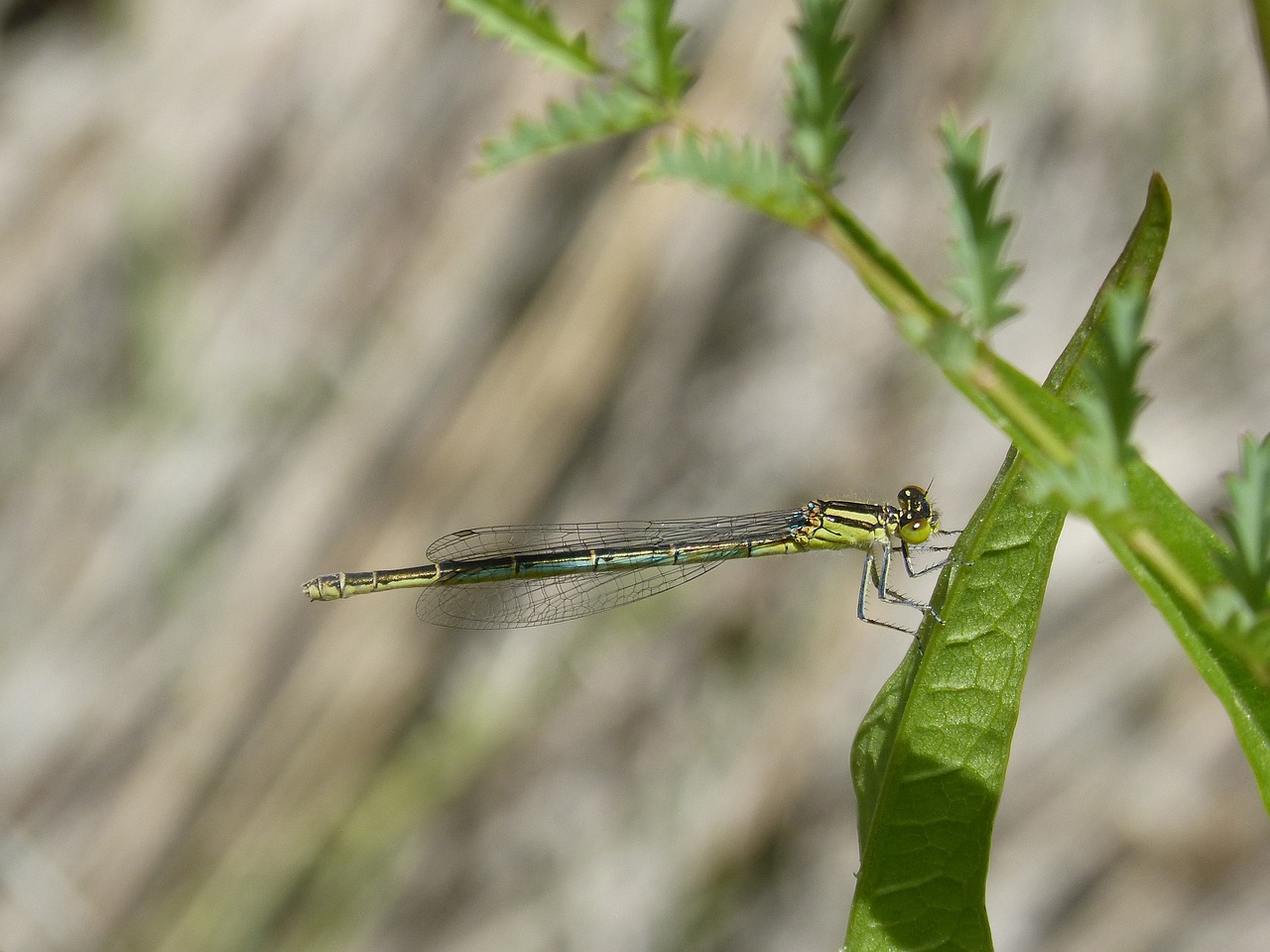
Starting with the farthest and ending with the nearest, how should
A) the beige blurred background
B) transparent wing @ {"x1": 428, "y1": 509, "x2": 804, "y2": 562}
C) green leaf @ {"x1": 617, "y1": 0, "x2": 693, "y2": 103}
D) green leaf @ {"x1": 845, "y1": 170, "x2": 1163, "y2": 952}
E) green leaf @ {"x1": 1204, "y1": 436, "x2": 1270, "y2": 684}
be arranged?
Result: 1. the beige blurred background
2. transparent wing @ {"x1": 428, "y1": 509, "x2": 804, "y2": 562}
3. green leaf @ {"x1": 845, "y1": 170, "x2": 1163, "y2": 952}
4. green leaf @ {"x1": 617, "y1": 0, "x2": 693, "y2": 103}
5. green leaf @ {"x1": 1204, "y1": 436, "x2": 1270, "y2": 684}

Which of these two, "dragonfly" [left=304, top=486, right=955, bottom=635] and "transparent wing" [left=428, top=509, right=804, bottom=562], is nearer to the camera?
"dragonfly" [left=304, top=486, right=955, bottom=635]

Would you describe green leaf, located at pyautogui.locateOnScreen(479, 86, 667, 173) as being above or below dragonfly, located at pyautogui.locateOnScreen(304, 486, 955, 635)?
below

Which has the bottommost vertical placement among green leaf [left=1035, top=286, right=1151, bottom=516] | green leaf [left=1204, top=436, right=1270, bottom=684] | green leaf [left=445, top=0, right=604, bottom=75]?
green leaf [left=1204, top=436, right=1270, bottom=684]

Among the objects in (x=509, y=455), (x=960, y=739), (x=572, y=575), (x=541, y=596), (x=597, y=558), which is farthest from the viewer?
(x=509, y=455)

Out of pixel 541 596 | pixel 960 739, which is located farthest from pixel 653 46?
pixel 541 596

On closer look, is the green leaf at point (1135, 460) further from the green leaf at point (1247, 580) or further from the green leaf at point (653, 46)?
the green leaf at point (653, 46)

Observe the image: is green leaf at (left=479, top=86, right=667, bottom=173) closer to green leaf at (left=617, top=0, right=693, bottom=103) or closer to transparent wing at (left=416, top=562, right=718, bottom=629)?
green leaf at (left=617, top=0, right=693, bottom=103)

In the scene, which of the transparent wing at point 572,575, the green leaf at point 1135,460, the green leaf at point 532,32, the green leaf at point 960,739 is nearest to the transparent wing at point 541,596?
the transparent wing at point 572,575

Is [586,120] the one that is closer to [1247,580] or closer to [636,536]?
[1247,580]

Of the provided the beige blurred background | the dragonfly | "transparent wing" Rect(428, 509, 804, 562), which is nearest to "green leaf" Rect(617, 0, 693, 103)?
the dragonfly
